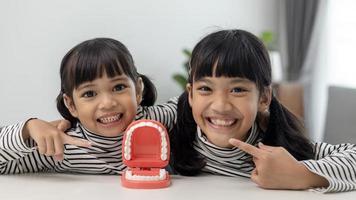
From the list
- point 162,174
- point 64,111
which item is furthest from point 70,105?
point 162,174

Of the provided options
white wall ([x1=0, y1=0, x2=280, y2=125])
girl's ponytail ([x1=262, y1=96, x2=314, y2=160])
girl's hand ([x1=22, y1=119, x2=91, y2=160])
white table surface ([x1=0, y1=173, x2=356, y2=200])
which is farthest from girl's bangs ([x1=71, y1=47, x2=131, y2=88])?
white wall ([x1=0, y1=0, x2=280, y2=125])

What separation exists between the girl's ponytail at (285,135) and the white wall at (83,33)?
165cm

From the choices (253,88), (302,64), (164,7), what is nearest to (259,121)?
(253,88)

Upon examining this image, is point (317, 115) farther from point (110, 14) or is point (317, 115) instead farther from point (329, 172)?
point (329, 172)

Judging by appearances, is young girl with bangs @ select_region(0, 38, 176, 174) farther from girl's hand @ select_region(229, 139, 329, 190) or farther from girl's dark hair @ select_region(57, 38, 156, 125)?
girl's hand @ select_region(229, 139, 329, 190)

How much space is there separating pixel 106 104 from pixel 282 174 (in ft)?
1.34

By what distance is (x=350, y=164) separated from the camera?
41.6 inches

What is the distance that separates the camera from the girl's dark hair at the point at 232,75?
1.10m

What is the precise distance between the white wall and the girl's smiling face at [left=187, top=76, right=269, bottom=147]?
1.74 metres

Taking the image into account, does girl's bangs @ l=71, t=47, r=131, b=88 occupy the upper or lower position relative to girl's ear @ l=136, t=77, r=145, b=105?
upper

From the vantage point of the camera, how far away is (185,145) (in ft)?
4.01

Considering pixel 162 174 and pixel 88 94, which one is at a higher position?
pixel 88 94

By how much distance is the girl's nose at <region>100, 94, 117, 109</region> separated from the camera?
1120 millimetres

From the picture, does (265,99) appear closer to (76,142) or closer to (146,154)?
(146,154)
